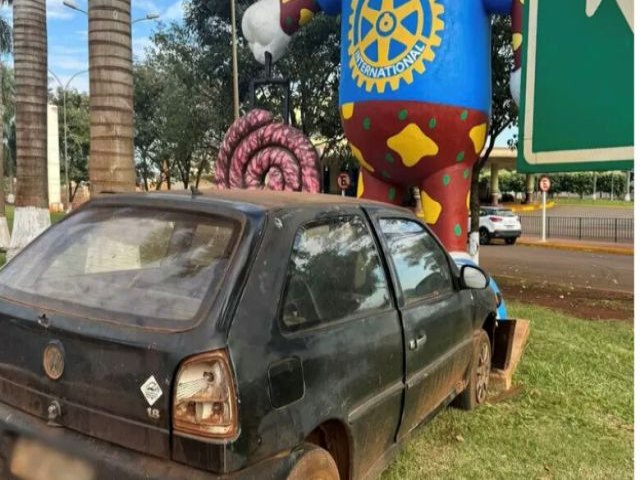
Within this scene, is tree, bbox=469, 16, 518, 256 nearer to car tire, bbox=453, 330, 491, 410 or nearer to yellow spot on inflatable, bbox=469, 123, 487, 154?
yellow spot on inflatable, bbox=469, 123, 487, 154

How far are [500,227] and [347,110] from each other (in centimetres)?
1644

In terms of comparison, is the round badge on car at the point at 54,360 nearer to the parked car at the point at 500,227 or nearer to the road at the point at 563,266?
the road at the point at 563,266

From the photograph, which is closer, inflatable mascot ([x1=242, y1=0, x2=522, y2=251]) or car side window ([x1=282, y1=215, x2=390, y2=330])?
car side window ([x1=282, y1=215, x2=390, y2=330])

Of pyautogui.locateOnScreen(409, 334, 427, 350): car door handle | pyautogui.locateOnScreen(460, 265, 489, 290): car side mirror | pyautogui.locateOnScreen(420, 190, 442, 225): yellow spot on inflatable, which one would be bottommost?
pyautogui.locateOnScreen(409, 334, 427, 350): car door handle

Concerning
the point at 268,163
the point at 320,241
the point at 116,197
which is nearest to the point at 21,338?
the point at 116,197

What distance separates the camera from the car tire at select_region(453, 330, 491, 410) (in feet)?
13.5

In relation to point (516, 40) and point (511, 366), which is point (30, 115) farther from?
point (511, 366)

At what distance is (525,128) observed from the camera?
A: 1849 millimetres

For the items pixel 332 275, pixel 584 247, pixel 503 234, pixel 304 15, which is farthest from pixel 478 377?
pixel 503 234

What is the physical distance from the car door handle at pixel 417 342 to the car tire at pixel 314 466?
783 millimetres

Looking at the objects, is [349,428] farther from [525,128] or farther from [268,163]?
[268,163]

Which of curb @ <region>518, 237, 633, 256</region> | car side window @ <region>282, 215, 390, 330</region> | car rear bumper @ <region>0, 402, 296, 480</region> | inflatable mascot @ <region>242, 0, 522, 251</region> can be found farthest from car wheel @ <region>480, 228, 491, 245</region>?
car rear bumper @ <region>0, 402, 296, 480</region>

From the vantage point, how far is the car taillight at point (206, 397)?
1.98 m

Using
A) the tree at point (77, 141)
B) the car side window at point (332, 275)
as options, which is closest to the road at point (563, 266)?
the car side window at point (332, 275)
